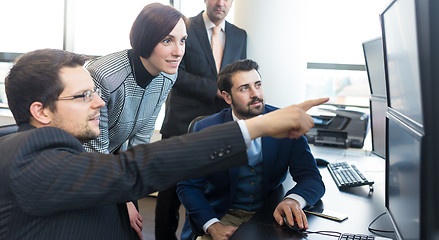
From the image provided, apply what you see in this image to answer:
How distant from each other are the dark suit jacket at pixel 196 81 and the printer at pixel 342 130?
832 millimetres

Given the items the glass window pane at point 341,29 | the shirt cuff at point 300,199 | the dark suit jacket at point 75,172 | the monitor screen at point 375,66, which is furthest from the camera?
the glass window pane at point 341,29

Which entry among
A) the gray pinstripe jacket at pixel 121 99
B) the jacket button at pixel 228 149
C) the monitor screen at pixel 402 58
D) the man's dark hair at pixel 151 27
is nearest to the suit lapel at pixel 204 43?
the gray pinstripe jacket at pixel 121 99

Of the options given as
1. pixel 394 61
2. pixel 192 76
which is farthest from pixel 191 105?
pixel 394 61

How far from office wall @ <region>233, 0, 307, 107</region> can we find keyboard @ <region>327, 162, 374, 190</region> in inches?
37.6

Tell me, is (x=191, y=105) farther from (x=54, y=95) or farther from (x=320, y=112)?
(x=54, y=95)

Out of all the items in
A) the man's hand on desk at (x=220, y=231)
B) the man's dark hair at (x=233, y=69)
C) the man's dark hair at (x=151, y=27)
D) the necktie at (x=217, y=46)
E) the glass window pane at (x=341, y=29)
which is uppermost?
the glass window pane at (x=341, y=29)

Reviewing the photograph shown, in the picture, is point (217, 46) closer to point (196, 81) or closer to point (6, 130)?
point (196, 81)

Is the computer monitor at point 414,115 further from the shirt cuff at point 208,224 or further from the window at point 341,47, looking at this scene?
the window at point 341,47

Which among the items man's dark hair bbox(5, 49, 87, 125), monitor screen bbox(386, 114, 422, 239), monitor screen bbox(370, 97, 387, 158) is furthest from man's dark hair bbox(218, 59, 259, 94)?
man's dark hair bbox(5, 49, 87, 125)

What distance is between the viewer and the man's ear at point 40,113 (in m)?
1.08

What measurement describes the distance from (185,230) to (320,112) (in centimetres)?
203

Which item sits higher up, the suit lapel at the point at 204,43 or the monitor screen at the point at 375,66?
the suit lapel at the point at 204,43

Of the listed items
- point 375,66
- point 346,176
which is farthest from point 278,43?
point 346,176

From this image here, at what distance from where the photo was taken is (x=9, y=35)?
4.77 metres
